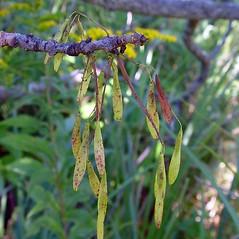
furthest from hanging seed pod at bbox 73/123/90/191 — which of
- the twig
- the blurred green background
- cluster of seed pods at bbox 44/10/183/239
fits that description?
the twig

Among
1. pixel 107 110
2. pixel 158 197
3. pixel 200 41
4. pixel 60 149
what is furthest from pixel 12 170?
pixel 200 41

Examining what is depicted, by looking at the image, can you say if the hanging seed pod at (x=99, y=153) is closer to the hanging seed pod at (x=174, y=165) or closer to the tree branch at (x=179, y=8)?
the hanging seed pod at (x=174, y=165)

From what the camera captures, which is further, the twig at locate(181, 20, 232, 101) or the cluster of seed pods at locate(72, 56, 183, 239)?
the twig at locate(181, 20, 232, 101)

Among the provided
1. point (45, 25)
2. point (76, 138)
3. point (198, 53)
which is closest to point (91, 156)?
point (45, 25)

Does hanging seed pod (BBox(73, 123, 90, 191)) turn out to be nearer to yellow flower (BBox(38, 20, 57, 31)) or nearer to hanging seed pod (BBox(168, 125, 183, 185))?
hanging seed pod (BBox(168, 125, 183, 185))

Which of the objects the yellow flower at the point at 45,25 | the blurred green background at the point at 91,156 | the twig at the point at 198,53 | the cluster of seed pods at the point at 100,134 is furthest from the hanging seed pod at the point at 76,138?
the twig at the point at 198,53

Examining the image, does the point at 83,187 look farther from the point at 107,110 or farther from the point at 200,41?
the point at 200,41

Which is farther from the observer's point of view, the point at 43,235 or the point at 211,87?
the point at 211,87
